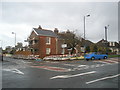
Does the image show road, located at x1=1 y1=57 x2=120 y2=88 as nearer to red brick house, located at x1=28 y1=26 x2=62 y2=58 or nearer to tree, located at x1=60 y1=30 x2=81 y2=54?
red brick house, located at x1=28 y1=26 x2=62 y2=58

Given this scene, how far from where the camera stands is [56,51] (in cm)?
4384

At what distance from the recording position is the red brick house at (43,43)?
40.6 m

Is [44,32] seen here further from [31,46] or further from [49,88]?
[49,88]

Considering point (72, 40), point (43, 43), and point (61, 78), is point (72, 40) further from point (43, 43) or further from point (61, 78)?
point (61, 78)

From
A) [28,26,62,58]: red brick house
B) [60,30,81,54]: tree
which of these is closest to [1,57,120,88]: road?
[28,26,62,58]: red brick house

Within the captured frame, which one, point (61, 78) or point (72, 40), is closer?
point (61, 78)

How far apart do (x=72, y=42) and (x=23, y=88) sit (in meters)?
34.3

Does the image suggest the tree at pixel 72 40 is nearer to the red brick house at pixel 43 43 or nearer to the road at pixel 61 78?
the red brick house at pixel 43 43

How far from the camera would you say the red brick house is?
40.6 metres

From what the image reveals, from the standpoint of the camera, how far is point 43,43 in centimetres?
4097

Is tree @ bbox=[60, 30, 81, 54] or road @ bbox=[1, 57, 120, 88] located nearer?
road @ bbox=[1, 57, 120, 88]

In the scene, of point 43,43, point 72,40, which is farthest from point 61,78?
point 72,40

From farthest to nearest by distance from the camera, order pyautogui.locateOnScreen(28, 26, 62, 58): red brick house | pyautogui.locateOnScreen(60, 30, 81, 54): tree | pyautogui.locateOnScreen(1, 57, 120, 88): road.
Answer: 1. pyautogui.locateOnScreen(60, 30, 81, 54): tree
2. pyautogui.locateOnScreen(28, 26, 62, 58): red brick house
3. pyautogui.locateOnScreen(1, 57, 120, 88): road

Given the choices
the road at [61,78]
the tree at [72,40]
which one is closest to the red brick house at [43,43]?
the tree at [72,40]
